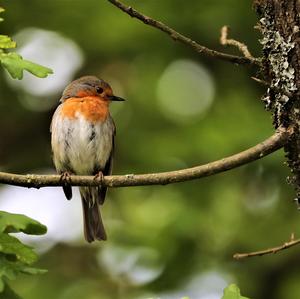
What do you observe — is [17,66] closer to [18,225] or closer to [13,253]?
[18,225]

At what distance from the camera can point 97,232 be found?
6.80 meters

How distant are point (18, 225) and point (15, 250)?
0.09m

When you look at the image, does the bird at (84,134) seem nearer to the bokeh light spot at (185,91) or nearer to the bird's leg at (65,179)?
the bird's leg at (65,179)

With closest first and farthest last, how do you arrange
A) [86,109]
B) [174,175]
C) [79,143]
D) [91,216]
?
[174,175] → [79,143] → [86,109] → [91,216]

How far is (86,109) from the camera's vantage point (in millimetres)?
6395

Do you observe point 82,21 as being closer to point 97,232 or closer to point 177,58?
point 177,58

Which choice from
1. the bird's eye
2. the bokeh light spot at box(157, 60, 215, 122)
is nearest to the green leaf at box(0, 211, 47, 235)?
the bird's eye

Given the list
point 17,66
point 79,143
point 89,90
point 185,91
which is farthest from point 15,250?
point 185,91

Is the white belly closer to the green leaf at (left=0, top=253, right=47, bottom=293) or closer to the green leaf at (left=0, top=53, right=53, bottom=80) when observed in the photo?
the green leaf at (left=0, top=53, right=53, bottom=80)

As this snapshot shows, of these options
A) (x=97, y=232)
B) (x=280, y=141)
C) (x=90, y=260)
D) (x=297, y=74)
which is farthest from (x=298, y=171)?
(x=90, y=260)

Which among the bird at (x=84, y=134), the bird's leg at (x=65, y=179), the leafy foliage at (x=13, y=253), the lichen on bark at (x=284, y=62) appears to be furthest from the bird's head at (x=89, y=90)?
the leafy foliage at (x=13, y=253)

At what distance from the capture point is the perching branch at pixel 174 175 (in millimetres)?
3389

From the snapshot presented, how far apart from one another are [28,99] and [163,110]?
1595 millimetres

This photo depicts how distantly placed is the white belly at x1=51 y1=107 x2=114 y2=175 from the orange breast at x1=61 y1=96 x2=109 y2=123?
0.14ft
